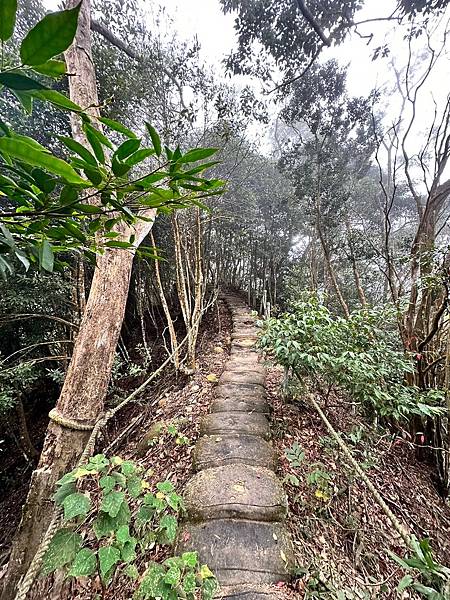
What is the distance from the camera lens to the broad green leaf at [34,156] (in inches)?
13.1

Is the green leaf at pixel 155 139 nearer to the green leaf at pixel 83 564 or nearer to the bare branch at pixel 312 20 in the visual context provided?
the green leaf at pixel 83 564

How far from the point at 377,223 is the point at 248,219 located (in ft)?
13.7

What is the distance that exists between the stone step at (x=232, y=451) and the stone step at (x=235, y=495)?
54 millimetres

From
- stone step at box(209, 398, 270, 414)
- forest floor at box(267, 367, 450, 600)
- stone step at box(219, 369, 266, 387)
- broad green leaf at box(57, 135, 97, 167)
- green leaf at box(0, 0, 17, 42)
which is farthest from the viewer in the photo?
stone step at box(219, 369, 266, 387)

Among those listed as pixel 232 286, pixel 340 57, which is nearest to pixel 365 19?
pixel 340 57

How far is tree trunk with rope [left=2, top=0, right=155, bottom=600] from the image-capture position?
1500 millimetres

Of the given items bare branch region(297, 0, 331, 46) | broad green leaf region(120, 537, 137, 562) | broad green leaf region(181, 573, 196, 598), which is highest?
bare branch region(297, 0, 331, 46)

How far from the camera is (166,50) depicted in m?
3.62

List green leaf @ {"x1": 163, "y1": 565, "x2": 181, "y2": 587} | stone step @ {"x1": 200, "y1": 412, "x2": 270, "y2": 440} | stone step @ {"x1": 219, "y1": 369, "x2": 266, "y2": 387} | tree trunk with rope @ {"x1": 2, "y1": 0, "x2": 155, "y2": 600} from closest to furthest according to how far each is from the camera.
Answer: green leaf @ {"x1": 163, "y1": 565, "x2": 181, "y2": 587}, tree trunk with rope @ {"x1": 2, "y1": 0, "x2": 155, "y2": 600}, stone step @ {"x1": 200, "y1": 412, "x2": 270, "y2": 440}, stone step @ {"x1": 219, "y1": 369, "x2": 266, "y2": 387}

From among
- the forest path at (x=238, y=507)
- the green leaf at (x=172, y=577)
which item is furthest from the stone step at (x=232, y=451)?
the green leaf at (x=172, y=577)

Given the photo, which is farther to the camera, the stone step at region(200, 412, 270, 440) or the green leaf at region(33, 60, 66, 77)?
the stone step at region(200, 412, 270, 440)

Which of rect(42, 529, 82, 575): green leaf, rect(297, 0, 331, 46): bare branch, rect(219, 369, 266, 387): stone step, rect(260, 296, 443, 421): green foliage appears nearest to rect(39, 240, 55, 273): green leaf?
rect(42, 529, 82, 575): green leaf

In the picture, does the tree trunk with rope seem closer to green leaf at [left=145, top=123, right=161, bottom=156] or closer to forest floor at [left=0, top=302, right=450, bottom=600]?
forest floor at [left=0, top=302, right=450, bottom=600]

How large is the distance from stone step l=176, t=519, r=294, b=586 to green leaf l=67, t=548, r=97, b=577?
0.43 meters
